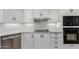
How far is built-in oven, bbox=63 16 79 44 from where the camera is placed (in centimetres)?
460

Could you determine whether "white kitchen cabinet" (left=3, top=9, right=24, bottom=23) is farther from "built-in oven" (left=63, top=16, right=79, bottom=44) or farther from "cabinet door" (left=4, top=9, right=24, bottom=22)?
"built-in oven" (left=63, top=16, right=79, bottom=44)

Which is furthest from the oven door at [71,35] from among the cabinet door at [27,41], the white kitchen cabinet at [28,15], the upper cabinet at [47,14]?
the white kitchen cabinet at [28,15]

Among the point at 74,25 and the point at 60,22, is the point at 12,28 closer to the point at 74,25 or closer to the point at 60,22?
the point at 60,22

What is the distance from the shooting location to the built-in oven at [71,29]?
4602 mm

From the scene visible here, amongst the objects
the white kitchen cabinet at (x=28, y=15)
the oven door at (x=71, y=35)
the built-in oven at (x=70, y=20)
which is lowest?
the oven door at (x=71, y=35)

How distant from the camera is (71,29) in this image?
462 centimetres

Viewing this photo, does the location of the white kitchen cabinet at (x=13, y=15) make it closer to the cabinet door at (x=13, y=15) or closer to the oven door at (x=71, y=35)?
the cabinet door at (x=13, y=15)

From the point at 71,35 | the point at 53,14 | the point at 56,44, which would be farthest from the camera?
the point at 53,14

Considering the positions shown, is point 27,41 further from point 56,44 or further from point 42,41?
point 56,44

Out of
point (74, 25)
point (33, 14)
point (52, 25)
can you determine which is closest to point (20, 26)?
point (33, 14)

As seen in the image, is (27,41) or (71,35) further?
(27,41)

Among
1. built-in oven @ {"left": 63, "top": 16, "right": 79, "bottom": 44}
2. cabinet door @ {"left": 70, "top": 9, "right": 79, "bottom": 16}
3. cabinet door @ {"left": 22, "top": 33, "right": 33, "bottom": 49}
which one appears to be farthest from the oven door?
cabinet door @ {"left": 22, "top": 33, "right": 33, "bottom": 49}

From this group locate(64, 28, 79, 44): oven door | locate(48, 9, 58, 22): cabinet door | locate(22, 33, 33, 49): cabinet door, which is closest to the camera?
locate(64, 28, 79, 44): oven door

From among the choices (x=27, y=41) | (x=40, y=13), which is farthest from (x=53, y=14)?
(x=27, y=41)
